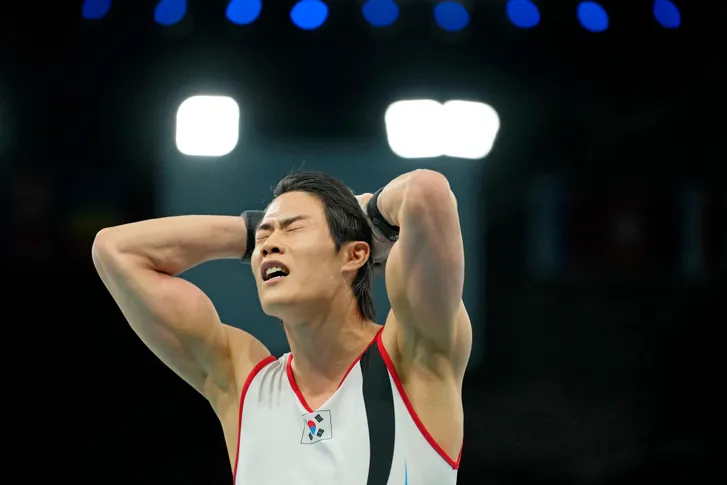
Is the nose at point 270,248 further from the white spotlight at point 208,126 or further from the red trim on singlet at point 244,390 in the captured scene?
the white spotlight at point 208,126

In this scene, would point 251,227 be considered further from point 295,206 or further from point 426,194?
point 426,194

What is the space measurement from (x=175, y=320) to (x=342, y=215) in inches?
16.0

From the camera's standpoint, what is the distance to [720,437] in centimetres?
310

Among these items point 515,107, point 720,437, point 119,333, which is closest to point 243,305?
point 119,333

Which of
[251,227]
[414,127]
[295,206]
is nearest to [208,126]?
[414,127]

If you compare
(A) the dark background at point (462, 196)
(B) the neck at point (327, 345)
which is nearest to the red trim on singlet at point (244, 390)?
(B) the neck at point (327, 345)

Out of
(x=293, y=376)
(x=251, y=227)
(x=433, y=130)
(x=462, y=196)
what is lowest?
(x=293, y=376)

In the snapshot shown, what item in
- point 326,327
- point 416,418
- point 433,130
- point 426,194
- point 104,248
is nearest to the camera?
point 426,194

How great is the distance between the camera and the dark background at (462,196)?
2916 millimetres

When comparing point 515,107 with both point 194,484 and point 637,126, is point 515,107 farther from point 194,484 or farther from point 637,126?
point 194,484

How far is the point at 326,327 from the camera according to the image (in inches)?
66.3

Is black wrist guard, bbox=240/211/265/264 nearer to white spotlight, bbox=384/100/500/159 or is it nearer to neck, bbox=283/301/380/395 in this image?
neck, bbox=283/301/380/395

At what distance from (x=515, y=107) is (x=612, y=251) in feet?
2.15

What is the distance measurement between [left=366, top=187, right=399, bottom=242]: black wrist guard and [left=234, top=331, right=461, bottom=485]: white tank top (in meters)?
0.21
